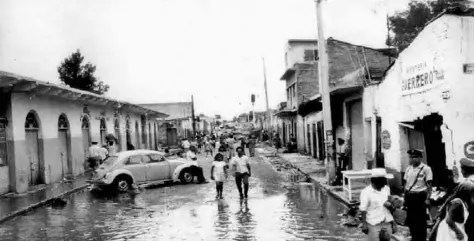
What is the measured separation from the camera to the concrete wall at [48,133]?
15.8 m

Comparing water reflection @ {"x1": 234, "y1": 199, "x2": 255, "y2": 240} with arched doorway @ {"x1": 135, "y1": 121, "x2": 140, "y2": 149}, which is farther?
arched doorway @ {"x1": 135, "y1": 121, "x2": 140, "y2": 149}

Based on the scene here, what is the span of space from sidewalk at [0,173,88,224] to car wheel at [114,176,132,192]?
5.27 feet

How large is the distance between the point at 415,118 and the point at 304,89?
941 inches

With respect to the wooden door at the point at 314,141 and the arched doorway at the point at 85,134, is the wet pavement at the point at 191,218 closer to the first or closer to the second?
the arched doorway at the point at 85,134

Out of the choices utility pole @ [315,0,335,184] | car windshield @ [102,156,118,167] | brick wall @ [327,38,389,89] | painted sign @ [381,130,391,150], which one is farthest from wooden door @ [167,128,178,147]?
painted sign @ [381,130,391,150]

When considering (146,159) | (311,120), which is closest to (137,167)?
(146,159)

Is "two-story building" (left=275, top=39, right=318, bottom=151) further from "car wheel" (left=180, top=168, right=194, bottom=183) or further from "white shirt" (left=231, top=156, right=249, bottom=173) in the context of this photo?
"white shirt" (left=231, top=156, right=249, bottom=173)

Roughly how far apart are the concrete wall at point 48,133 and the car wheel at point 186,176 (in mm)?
5209

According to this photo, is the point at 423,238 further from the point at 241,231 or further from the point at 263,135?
the point at 263,135

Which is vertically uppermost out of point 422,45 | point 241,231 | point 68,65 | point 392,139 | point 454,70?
point 68,65

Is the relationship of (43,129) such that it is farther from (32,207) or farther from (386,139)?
(386,139)

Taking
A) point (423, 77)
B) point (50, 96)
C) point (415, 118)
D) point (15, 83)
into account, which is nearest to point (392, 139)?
point (415, 118)

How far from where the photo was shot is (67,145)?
21156 millimetres

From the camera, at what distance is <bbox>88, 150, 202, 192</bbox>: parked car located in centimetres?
1579
